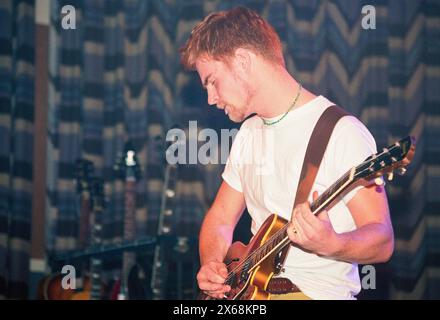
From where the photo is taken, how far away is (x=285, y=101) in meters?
2.78

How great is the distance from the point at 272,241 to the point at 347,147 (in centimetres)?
51

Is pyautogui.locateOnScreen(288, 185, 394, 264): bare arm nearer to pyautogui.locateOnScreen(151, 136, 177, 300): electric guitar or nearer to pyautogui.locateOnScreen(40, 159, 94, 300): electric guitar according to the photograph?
pyautogui.locateOnScreen(151, 136, 177, 300): electric guitar

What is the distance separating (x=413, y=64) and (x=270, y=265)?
3777 mm

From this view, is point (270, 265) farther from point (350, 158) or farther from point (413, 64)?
point (413, 64)

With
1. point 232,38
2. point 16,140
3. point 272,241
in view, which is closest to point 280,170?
point 272,241

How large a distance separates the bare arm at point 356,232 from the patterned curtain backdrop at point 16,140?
4103 millimetres

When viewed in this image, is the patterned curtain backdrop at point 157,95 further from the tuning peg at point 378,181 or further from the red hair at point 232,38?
the tuning peg at point 378,181

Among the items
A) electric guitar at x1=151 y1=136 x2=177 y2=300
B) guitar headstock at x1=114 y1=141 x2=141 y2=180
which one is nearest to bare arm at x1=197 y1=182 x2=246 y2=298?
electric guitar at x1=151 y1=136 x2=177 y2=300

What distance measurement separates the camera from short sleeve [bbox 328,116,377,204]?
2406 mm

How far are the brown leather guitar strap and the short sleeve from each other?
0.03 metres

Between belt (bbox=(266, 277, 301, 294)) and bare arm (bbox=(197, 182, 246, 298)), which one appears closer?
belt (bbox=(266, 277, 301, 294))

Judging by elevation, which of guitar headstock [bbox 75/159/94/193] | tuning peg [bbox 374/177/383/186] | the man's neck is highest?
the man's neck
